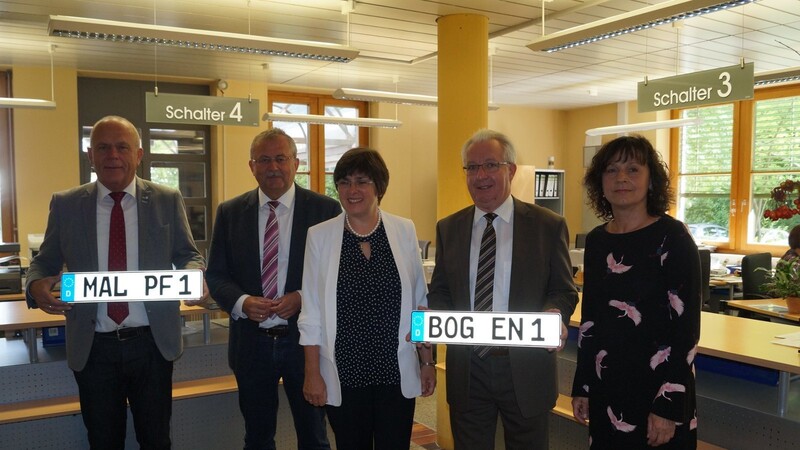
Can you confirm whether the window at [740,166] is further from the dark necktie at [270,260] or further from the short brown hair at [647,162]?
the dark necktie at [270,260]

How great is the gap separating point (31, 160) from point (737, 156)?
9207 millimetres

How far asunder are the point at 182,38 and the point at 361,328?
2.89 m

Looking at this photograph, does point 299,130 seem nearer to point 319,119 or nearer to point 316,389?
point 319,119

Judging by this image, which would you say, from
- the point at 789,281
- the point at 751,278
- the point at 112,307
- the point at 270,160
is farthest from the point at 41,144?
the point at 751,278

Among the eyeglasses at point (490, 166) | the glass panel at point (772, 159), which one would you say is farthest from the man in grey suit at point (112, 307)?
the glass panel at point (772, 159)

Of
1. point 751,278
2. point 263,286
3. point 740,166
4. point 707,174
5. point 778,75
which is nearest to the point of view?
point 263,286

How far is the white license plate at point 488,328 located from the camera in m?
1.71

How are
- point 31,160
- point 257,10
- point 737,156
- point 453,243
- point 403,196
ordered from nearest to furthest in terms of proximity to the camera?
1. point 453,243
2. point 257,10
3. point 31,160
4. point 737,156
5. point 403,196

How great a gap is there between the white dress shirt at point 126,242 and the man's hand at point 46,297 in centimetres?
13

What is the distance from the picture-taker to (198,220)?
833 centimetres

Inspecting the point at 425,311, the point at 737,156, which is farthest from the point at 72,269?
the point at 737,156

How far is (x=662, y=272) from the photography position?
1756 millimetres

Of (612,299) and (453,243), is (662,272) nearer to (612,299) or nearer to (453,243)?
(612,299)

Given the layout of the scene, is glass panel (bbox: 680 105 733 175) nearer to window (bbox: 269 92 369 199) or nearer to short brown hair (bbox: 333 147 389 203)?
window (bbox: 269 92 369 199)
